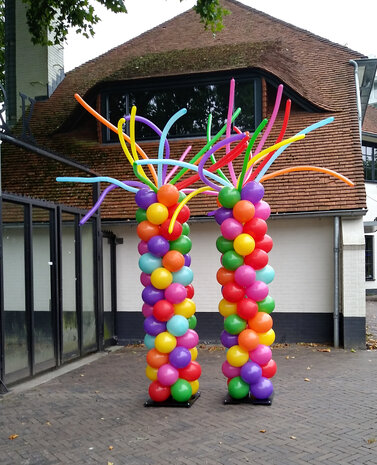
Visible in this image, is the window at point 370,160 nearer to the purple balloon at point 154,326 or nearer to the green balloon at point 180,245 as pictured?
the green balloon at point 180,245

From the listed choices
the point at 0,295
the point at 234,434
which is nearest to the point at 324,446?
the point at 234,434

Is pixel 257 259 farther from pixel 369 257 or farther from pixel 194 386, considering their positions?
pixel 369 257

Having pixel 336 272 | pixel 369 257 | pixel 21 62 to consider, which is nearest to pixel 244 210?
pixel 336 272

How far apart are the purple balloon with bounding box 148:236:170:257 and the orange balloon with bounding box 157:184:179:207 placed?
448 millimetres

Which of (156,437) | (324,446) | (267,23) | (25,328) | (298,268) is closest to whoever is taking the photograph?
(324,446)

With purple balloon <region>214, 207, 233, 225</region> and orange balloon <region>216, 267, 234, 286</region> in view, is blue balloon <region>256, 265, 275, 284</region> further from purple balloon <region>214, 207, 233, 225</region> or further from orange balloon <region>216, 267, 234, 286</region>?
purple balloon <region>214, 207, 233, 225</region>

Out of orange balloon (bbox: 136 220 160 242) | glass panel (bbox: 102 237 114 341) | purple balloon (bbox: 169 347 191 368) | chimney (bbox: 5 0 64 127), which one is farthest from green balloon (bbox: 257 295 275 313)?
chimney (bbox: 5 0 64 127)

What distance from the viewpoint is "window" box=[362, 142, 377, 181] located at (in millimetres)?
21031

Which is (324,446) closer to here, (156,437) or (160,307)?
(156,437)

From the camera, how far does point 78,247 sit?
9.61 meters

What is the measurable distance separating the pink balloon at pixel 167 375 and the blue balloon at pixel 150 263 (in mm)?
1231

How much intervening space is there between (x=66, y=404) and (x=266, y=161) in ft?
13.6

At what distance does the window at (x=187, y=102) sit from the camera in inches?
472

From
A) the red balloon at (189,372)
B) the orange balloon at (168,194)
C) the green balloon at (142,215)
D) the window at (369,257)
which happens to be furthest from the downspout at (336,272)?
the window at (369,257)
